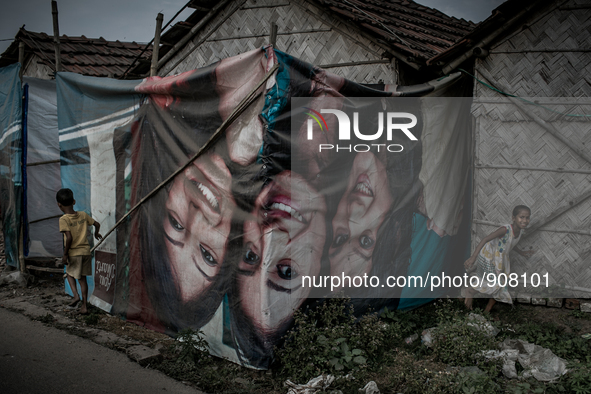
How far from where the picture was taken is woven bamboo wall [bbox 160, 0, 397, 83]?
596 centimetres

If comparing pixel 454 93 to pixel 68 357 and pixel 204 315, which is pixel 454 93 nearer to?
pixel 204 315

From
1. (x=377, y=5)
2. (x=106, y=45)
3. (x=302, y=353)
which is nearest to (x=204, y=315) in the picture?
(x=302, y=353)

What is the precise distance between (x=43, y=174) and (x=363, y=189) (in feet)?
17.8

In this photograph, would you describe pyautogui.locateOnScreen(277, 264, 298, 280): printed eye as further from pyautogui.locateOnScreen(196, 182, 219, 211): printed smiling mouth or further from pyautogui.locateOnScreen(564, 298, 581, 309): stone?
pyautogui.locateOnScreen(564, 298, 581, 309): stone

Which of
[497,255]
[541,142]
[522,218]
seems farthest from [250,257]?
[541,142]

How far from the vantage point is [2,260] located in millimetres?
7805

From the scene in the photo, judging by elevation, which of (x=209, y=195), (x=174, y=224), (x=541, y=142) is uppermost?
(x=541, y=142)

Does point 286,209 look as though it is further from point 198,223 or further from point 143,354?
point 143,354

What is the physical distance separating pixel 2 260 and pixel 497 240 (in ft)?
25.8

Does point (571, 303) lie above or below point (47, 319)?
above

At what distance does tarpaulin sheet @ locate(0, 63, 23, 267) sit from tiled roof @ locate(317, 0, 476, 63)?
15.4 feet

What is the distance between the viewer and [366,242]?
458cm

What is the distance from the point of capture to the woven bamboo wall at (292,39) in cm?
596

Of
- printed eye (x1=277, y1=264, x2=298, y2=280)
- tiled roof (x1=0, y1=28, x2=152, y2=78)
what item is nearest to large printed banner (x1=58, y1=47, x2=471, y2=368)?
printed eye (x1=277, y1=264, x2=298, y2=280)
